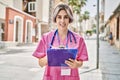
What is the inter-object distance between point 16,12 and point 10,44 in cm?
395

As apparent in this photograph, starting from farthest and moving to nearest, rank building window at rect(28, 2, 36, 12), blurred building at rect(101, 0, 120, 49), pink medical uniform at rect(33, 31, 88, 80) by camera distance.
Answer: building window at rect(28, 2, 36, 12) → blurred building at rect(101, 0, 120, 49) → pink medical uniform at rect(33, 31, 88, 80)

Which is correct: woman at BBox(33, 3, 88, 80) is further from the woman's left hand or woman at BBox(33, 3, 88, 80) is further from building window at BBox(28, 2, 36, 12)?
building window at BBox(28, 2, 36, 12)

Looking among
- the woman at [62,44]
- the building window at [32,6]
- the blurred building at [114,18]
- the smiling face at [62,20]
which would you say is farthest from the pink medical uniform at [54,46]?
the building window at [32,6]

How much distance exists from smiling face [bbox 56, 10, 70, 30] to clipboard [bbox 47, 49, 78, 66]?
27 centimetres

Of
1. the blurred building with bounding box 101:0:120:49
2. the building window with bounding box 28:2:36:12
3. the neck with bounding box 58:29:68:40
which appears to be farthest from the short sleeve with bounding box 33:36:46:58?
the building window with bounding box 28:2:36:12

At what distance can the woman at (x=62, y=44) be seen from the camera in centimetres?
243

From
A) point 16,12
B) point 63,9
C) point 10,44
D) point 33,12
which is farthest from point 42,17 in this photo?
point 63,9

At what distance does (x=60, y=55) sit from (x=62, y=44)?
0.14m

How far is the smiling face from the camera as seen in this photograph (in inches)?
99.5

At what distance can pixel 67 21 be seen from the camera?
257 cm

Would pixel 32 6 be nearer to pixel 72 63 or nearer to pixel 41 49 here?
pixel 41 49

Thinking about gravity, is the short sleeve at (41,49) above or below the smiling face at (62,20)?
below

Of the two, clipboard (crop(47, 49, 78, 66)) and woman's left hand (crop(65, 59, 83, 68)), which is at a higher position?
clipboard (crop(47, 49, 78, 66))

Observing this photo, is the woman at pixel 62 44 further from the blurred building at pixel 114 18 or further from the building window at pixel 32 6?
the building window at pixel 32 6
